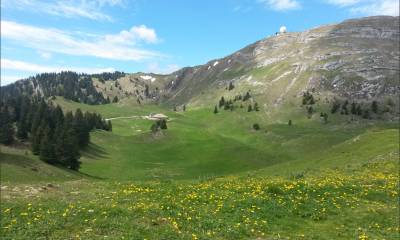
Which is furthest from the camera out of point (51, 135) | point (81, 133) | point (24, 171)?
point (81, 133)

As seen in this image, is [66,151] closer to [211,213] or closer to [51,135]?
[51,135]

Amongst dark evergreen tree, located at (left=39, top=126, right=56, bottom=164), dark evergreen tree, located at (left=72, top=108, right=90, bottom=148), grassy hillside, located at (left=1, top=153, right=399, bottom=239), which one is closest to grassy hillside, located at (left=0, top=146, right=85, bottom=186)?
dark evergreen tree, located at (left=39, top=126, right=56, bottom=164)

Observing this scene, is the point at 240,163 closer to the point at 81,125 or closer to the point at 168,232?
the point at 81,125

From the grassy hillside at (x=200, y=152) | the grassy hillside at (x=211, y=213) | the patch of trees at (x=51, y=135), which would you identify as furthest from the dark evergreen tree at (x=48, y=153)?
the grassy hillside at (x=211, y=213)

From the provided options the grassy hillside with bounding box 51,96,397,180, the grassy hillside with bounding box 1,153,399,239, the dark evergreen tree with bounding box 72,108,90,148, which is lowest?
the grassy hillside with bounding box 51,96,397,180

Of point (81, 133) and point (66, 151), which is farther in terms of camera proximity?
point (81, 133)

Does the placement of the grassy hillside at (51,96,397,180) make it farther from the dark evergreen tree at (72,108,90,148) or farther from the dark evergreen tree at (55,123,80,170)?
the dark evergreen tree at (55,123,80,170)

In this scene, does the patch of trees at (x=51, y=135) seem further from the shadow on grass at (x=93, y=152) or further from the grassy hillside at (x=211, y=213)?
the grassy hillside at (x=211, y=213)

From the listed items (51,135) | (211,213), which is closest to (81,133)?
(51,135)

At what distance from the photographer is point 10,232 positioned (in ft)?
59.6

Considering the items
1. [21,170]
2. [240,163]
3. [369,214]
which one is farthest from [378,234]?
[240,163]

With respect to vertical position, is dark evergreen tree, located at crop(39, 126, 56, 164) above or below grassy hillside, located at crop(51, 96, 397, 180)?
above

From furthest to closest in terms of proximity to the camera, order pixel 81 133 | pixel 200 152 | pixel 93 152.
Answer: pixel 200 152
pixel 81 133
pixel 93 152

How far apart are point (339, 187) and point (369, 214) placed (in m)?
5.68
